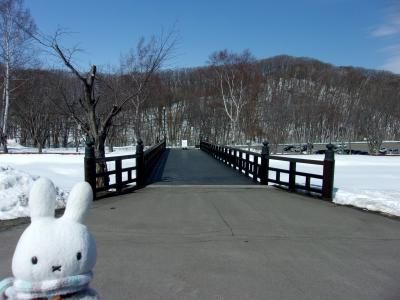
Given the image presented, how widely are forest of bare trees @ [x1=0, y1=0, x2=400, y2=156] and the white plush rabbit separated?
985 centimetres

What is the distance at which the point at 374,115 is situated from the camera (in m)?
57.6

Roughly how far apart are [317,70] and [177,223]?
3862 inches

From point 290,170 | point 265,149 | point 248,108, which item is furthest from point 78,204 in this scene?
point 248,108

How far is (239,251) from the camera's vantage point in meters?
5.36

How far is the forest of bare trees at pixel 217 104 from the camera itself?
3106cm

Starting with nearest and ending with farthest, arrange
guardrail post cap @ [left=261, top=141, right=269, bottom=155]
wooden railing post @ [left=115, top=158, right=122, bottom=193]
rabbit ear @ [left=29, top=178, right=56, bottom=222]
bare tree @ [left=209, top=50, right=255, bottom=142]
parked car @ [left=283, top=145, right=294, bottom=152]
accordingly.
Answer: rabbit ear @ [left=29, top=178, right=56, bottom=222] → wooden railing post @ [left=115, top=158, right=122, bottom=193] → guardrail post cap @ [left=261, top=141, right=269, bottom=155] → bare tree @ [left=209, top=50, right=255, bottom=142] → parked car @ [left=283, top=145, right=294, bottom=152]

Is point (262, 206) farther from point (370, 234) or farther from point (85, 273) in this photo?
point (85, 273)

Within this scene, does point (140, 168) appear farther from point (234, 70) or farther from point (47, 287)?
point (234, 70)

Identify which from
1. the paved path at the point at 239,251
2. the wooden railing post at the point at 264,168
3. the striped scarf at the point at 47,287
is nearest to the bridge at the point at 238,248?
the paved path at the point at 239,251

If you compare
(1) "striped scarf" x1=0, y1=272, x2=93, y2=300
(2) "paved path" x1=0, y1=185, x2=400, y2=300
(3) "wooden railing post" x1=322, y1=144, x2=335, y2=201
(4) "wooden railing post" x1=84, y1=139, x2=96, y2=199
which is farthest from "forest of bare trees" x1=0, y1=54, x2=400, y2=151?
(1) "striped scarf" x1=0, y1=272, x2=93, y2=300

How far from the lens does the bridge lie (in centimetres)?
409

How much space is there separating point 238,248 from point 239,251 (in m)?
0.14

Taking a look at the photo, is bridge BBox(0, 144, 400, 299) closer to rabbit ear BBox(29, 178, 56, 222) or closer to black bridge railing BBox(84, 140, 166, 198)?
black bridge railing BBox(84, 140, 166, 198)

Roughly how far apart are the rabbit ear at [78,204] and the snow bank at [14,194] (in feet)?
19.0
